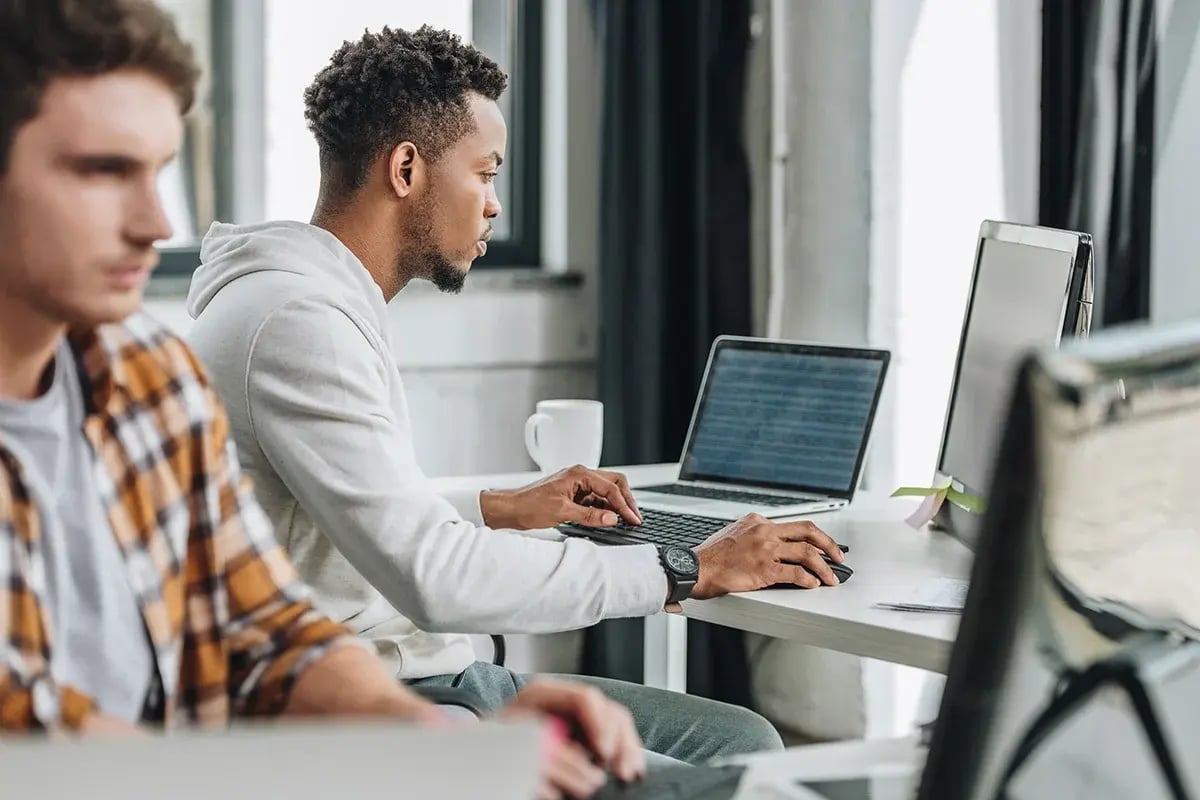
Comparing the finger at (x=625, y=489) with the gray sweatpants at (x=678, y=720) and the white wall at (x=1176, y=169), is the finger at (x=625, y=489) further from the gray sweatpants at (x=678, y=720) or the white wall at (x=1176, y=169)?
the white wall at (x=1176, y=169)

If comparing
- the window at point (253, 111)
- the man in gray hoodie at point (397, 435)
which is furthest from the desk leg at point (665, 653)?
the window at point (253, 111)

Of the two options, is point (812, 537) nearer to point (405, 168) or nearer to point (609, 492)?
point (609, 492)

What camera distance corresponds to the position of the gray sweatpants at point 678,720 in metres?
1.70

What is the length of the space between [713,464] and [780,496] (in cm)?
14

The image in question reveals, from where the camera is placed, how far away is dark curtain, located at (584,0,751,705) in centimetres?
285

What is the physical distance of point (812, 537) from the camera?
5.20 ft

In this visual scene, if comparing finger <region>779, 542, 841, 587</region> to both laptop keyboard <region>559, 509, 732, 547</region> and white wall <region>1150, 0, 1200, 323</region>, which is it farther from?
white wall <region>1150, 0, 1200, 323</region>

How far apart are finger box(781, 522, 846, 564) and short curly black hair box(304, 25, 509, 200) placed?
574mm

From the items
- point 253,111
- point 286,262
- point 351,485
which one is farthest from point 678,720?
point 253,111

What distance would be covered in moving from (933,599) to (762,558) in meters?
0.17

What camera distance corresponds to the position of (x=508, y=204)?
3027mm

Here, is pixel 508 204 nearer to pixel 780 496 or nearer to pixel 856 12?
pixel 856 12

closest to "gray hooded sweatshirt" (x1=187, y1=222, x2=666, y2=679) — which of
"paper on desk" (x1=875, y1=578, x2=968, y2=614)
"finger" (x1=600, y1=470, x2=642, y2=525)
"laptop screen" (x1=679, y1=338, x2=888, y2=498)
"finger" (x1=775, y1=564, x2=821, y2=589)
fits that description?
"finger" (x1=775, y1=564, x2=821, y2=589)

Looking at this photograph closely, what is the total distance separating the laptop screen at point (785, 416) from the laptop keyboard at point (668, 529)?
243 millimetres
